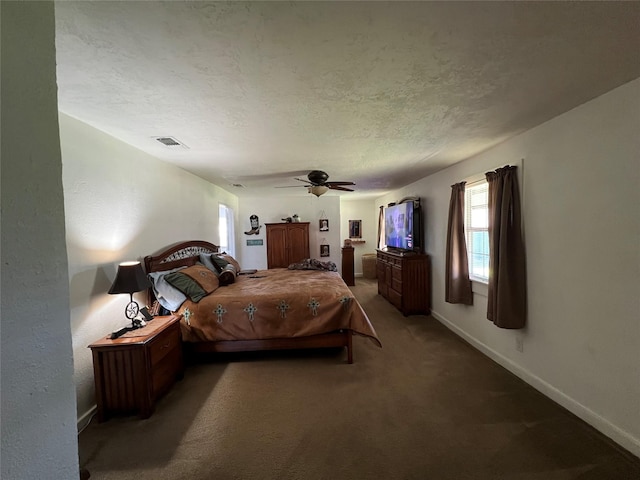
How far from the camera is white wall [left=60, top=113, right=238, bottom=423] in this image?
6.75 feet

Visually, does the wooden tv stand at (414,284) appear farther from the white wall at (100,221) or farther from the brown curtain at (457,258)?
the white wall at (100,221)

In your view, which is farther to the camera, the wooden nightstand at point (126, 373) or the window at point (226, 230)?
the window at point (226, 230)

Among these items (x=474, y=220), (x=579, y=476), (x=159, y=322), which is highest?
(x=474, y=220)

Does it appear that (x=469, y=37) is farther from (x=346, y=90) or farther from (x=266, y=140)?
(x=266, y=140)

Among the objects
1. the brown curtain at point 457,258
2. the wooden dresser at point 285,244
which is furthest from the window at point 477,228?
the wooden dresser at point 285,244

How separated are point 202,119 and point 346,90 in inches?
43.9

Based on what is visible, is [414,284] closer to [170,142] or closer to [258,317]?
[258,317]

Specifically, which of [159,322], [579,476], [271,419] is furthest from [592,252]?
[159,322]

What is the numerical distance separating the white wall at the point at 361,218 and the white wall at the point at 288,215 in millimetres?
1349

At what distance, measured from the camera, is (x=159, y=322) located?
2.54m

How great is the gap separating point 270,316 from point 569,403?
2705 mm

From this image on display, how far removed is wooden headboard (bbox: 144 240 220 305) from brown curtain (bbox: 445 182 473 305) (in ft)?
11.5

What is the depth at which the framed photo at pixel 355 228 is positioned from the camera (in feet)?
27.2

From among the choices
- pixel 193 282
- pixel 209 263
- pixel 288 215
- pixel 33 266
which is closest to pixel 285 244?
pixel 288 215
